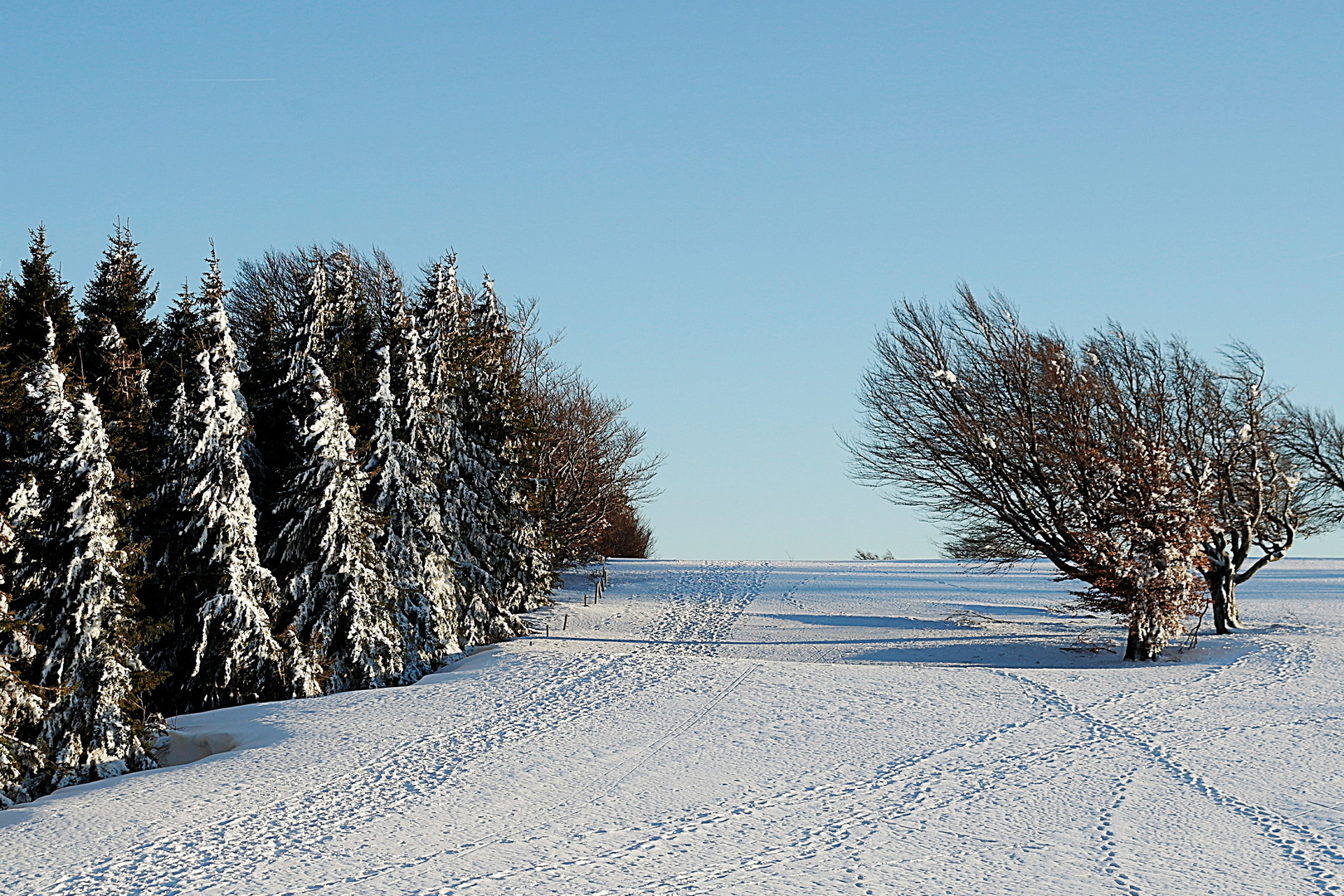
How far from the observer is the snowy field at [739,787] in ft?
27.7

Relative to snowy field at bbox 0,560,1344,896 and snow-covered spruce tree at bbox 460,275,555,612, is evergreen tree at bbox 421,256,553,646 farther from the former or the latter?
snowy field at bbox 0,560,1344,896

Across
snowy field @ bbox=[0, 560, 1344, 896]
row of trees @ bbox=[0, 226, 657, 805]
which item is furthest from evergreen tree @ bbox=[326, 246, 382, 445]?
snowy field @ bbox=[0, 560, 1344, 896]

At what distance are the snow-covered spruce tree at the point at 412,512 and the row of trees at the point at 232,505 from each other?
60 millimetres

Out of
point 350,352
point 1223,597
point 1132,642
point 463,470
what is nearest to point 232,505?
point 350,352

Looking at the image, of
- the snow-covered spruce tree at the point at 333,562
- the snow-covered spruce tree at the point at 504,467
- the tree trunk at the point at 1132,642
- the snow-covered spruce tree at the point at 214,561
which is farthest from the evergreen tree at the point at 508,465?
the tree trunk at the point at 1132,642

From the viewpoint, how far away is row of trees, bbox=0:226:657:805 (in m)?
15.1

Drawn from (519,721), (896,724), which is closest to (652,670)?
(519,721)

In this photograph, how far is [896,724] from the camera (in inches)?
563

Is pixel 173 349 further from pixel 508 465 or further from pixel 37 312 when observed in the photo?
pixel 508 465

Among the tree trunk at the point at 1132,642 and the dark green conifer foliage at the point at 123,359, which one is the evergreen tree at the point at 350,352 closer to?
the dark green conifer foliage at the point at 123,359

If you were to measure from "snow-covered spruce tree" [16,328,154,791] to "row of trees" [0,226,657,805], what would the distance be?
0.11 ft

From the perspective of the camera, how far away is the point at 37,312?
22.6 m

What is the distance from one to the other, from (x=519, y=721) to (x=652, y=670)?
4438mm

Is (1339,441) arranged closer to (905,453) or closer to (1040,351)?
(1040,351)
